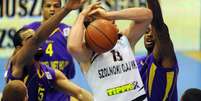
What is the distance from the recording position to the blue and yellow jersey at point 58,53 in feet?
23.1

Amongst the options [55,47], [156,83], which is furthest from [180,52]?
[156,83]

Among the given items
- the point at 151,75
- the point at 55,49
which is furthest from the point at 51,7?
the point at 151,75

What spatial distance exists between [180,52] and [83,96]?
6.75 meters

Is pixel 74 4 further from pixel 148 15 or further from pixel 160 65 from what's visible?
pixel 160 65

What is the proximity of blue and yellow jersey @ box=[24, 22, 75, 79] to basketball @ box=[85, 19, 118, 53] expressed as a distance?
2.10m

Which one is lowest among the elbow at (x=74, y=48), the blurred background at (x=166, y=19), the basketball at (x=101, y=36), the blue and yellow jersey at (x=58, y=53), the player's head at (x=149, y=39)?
the blurred background at (x=166, y=19)

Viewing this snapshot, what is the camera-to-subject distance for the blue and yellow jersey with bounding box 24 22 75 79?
704 cm

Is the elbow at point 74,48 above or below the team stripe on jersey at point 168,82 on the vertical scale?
above

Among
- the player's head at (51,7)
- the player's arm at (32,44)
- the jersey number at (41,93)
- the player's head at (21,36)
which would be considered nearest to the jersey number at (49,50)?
the player's head at (51,7)

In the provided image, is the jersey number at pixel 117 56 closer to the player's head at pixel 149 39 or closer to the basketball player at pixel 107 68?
the basketball player at pixel 107 68

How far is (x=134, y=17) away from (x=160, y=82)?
25.6 inches

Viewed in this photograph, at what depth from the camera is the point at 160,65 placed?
17.6ft

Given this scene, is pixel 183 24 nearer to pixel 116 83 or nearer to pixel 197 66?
pixel 197 66

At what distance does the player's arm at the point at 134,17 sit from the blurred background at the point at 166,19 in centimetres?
661
